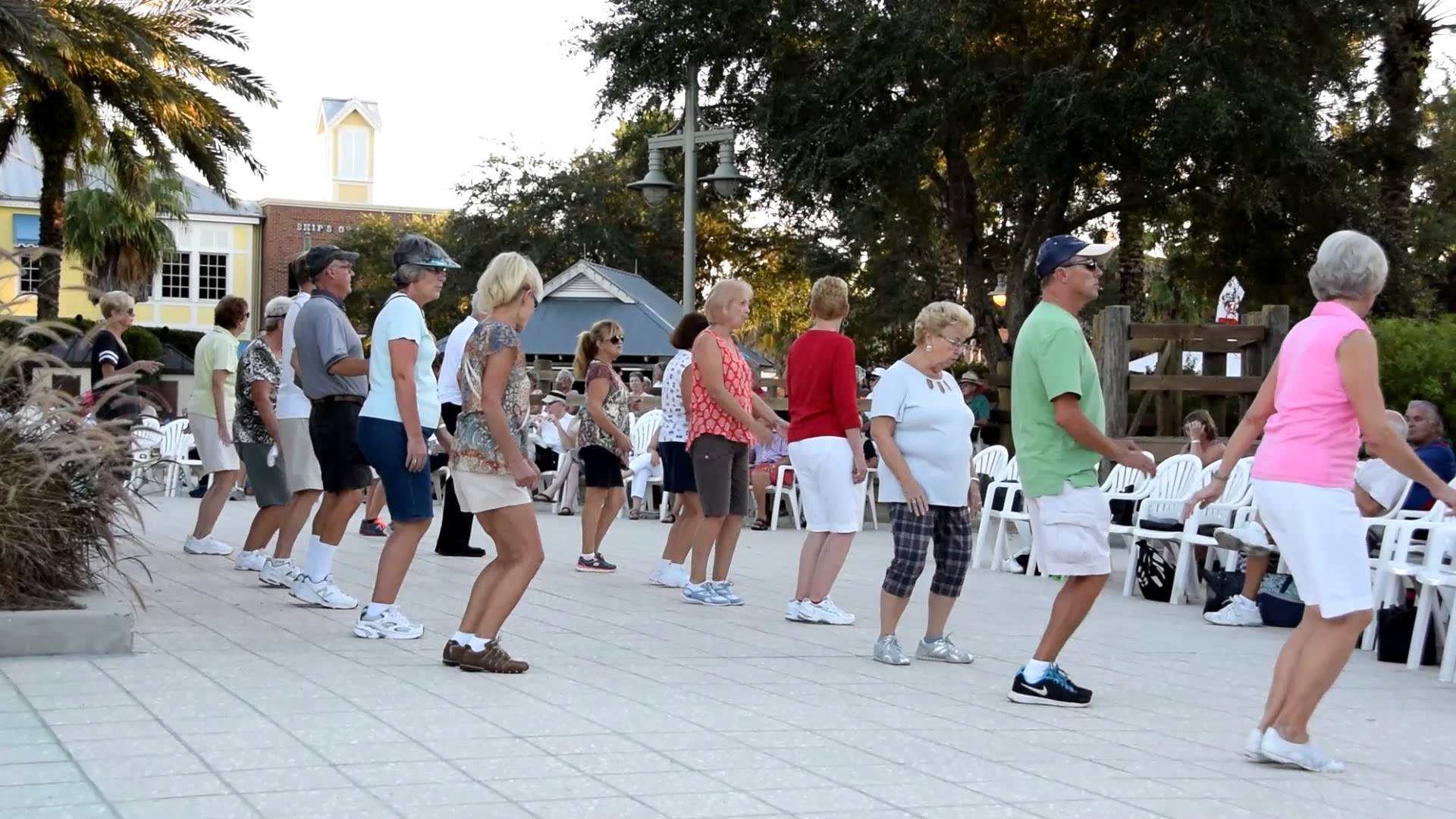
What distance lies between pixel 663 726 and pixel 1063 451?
6.20 feet

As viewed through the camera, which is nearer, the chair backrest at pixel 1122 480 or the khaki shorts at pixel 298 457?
the khaki shorts at pixel 298 457

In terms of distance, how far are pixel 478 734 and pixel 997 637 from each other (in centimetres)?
404

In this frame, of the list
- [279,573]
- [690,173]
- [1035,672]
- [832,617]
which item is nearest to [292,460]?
[279,573]

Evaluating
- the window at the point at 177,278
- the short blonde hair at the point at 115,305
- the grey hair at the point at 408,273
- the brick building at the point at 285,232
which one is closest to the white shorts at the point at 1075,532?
the grey hair at the point at 408,273

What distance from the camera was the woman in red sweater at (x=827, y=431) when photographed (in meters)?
8.56

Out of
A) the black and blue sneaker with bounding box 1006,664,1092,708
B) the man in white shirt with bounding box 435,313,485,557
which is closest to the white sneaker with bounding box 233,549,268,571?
the man in white shirt with bounding box 435,313,485,557

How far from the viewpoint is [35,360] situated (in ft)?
25.4

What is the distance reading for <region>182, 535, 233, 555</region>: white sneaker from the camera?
462 inches

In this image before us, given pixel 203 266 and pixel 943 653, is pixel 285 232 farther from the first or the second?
pixel 943 653

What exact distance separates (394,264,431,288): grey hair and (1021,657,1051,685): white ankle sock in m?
3.35

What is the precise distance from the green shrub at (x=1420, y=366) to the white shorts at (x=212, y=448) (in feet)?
30.0

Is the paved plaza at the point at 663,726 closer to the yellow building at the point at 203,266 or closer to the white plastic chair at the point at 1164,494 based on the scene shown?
the white plastic chair at the point at 1164,494

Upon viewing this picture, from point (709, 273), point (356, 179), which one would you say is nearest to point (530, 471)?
point (709, 273)

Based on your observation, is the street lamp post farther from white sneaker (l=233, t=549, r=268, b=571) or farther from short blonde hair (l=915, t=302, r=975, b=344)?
Result: short blonde hair (l=915, t=302, r=975, b=344)
